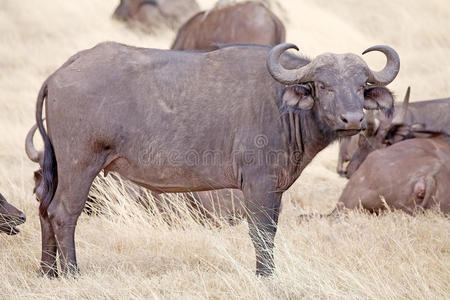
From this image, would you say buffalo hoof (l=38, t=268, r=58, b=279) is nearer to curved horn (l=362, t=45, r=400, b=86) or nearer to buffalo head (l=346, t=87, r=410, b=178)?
curved horn (l=362, t=45, r=400, b=86)

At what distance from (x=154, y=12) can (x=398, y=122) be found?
9774 millimetres

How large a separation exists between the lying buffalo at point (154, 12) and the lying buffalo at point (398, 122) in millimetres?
8838

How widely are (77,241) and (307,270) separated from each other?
236 centimetres

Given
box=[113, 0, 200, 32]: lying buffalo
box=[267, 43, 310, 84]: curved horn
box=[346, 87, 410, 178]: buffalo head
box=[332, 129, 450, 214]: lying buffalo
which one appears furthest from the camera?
box=[113, 0, 200, 32]: lying buffalo

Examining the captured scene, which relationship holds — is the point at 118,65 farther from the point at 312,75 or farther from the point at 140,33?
the point at 140,33

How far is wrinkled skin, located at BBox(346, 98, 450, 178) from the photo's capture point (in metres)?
10.0

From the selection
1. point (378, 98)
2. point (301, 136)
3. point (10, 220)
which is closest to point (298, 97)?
point (301, 136)

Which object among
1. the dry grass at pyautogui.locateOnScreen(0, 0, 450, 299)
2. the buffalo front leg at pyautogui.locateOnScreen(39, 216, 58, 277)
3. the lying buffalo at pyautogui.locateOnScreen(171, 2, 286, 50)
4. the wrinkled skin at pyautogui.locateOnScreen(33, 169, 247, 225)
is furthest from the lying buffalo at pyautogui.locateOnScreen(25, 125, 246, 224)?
the lying buffalo at pyautogui.locateOnScreen(171, 2, 286, 50)

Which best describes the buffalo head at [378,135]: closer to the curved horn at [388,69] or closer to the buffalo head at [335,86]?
the curved horn at [388,69]

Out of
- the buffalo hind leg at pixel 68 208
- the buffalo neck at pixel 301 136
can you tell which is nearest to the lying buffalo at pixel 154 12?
the buffalo hind leg at pixel 68 208

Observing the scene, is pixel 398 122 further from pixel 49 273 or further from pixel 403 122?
pixel 49 273

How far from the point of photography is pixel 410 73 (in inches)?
650

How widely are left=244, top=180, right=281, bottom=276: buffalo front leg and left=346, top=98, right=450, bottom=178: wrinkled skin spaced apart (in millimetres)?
4579

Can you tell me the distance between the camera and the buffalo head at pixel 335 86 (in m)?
5.04
